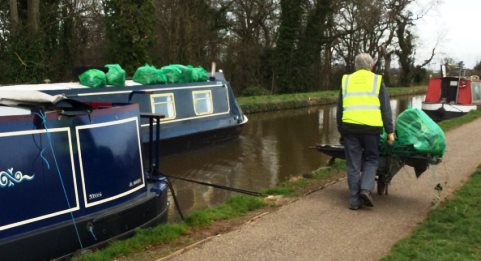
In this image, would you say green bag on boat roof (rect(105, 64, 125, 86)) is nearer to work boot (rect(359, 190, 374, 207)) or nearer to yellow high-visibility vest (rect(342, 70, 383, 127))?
yellow high-visibility vest (rect(342, 70, 383, 127))

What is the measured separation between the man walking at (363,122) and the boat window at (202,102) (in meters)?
7.56

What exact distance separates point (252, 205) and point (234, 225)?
2.50 ft

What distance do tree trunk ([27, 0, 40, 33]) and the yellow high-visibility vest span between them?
15404mm

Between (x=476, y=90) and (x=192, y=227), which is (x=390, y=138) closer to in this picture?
(x=192, y=227)

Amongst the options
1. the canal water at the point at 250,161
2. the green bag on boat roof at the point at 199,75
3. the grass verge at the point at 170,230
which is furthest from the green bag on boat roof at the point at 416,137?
the green bag on boat roof at the point at 199,75

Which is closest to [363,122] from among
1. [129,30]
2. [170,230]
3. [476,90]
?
[170,230]

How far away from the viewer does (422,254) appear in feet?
13.1

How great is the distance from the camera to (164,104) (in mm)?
11586

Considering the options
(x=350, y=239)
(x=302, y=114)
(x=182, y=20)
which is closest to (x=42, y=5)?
(x=182, y=20)

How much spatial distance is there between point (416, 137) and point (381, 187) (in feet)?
2.79

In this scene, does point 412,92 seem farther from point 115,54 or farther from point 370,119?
point 370,119

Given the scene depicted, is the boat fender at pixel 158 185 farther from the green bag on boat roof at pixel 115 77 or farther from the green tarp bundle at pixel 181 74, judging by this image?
the green tarp bundle at pixel 181 74

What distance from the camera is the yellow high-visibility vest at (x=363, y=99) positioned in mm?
5109

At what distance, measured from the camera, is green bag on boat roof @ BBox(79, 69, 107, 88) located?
33.7 feet
